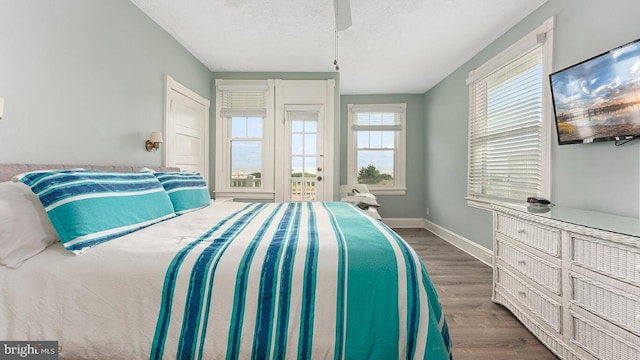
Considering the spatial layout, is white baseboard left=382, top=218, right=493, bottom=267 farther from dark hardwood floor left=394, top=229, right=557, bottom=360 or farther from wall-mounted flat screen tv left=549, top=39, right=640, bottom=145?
wall-mounted flat screen tv left=549, top=39, right=640, bottom=145

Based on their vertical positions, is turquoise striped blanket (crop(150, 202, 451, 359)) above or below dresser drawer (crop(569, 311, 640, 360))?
above

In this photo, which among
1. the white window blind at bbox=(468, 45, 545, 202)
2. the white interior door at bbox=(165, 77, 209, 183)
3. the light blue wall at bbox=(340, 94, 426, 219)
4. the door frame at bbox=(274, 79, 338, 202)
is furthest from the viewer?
the light blue wall at bbox=(340, 94, 426, 219)

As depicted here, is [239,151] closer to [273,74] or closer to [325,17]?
[273,74]

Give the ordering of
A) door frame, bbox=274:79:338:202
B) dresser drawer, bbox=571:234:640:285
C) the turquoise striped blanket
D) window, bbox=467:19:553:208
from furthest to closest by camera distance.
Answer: door frame, bbox=274:79:338:202 → window, bbox=467:19:553:208 → dresser drawer, bbox=571:234:640:285 → the turquoise striped blanket

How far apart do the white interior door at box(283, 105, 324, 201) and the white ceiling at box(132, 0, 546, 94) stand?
73 cm

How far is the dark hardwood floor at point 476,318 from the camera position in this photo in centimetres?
172

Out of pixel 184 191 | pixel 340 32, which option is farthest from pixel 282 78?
pixel 184 191

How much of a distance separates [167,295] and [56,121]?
1679mm

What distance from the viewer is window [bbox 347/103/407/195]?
554 cm

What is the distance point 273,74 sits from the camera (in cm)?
442

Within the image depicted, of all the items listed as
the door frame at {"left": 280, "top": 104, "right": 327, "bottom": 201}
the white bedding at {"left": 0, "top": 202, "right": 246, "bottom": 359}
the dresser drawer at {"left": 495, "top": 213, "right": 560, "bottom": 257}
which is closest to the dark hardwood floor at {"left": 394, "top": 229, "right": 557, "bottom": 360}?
the dresser drawer at {"left": 495, "top": 213, "right": 560, "bottom": 257}

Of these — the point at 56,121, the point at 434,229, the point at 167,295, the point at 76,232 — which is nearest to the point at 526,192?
the point at 434,229

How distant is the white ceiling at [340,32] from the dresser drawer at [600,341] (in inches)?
103

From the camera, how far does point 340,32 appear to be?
3.15 meters
